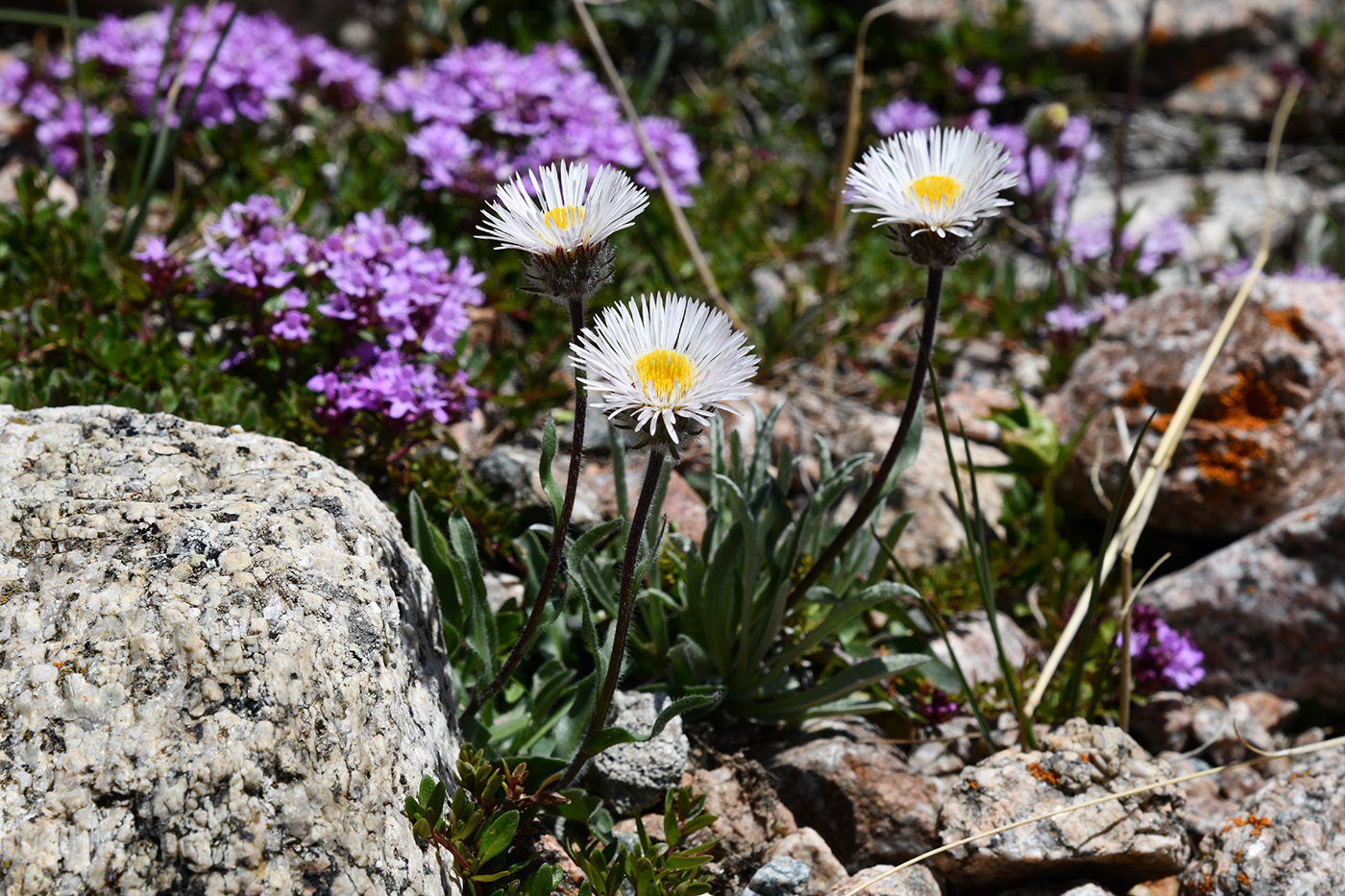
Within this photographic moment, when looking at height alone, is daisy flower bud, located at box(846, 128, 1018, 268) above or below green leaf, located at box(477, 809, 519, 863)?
above

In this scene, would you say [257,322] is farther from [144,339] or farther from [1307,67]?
[1307,67]

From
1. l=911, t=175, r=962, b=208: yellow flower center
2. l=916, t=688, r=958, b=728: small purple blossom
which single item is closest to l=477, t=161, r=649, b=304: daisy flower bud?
l=911, t=175, r=962, b=208: yellow flower center

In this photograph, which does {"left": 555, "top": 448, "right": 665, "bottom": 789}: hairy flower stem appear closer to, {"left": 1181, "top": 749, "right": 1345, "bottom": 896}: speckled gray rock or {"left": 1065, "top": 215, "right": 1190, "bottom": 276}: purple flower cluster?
{"left": 1181, "top": 749, "right": 1345, "bottom": 896}: speckled gray rock

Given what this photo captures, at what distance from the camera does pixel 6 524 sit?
226cm

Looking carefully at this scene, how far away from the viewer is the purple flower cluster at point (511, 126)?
464 centimetres

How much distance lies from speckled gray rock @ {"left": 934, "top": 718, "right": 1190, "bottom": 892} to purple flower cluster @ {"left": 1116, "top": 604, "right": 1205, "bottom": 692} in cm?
63

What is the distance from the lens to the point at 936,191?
2338mm

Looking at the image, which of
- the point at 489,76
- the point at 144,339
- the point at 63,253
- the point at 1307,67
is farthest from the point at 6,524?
the point at 1307,67

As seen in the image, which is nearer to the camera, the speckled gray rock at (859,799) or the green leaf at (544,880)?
the green leaf at (544,880)

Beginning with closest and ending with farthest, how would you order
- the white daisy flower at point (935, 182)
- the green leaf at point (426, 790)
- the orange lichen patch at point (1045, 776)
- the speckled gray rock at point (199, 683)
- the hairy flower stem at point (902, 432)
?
the speckled gray rock at point (199, 683)
the green leaf at point (426, 790)
the white daisy flower at point (935, 182)
the hairy flower stem at point (902, 432)
the orange lichen patch at point (1045, 776)

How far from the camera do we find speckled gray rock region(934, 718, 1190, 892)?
2721 millimetres

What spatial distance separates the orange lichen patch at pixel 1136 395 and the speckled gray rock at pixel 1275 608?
694 mm

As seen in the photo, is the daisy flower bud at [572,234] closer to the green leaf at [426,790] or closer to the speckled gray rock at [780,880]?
the green leaf at [426,790]

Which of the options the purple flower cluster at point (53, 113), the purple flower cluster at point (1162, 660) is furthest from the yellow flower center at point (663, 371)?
the purple flower cluster at point (53, 113)
